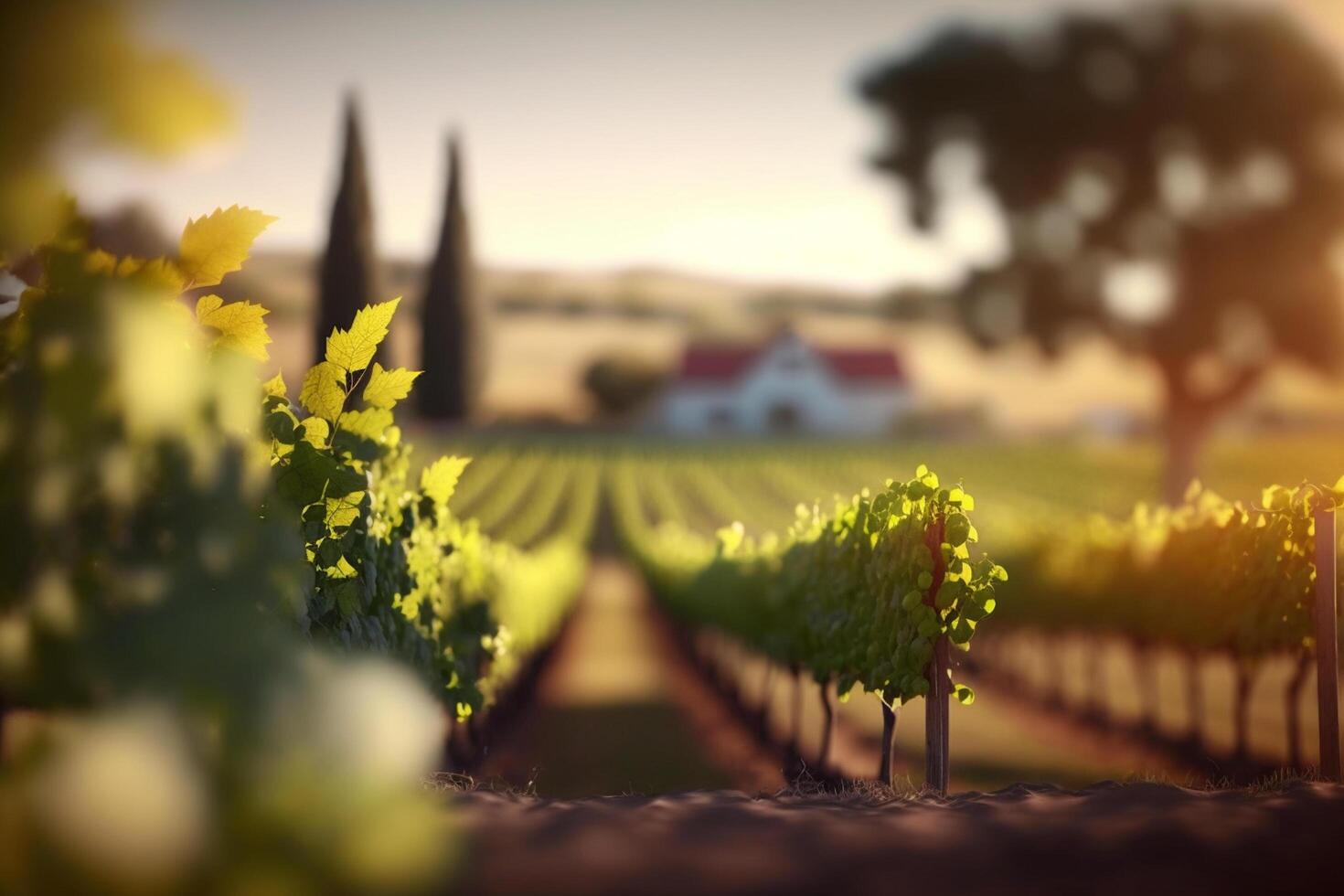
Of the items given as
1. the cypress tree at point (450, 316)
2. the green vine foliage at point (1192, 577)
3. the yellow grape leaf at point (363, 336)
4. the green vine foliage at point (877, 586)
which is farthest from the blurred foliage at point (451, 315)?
the yellow grape leaf at point (363, 336)

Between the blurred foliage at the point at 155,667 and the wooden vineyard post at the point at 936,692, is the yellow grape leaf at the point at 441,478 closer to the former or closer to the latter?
the wooden vineyard post at the point at 936,692

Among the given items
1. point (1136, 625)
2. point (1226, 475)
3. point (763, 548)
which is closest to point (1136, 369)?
point (1226, 475)

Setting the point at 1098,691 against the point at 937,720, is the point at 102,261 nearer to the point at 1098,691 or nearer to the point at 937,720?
the point at 937,720

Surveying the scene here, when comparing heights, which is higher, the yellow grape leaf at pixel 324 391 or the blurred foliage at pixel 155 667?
the yellow grape leaf at pixel 324 391

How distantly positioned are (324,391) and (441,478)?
1413mm

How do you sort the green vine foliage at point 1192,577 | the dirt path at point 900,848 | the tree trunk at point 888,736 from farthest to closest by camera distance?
1. the green vine foliage at point 1192,577
2. the tree trunk at point 888,736
3. the dirt path at point 900,848

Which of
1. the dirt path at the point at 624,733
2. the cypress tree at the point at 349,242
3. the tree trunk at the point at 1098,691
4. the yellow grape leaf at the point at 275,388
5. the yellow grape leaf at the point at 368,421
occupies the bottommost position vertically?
the dirt path at the point at 624,733

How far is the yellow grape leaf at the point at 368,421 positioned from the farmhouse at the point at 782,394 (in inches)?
2779

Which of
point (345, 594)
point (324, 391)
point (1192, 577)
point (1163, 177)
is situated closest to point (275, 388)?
point (324, 391)

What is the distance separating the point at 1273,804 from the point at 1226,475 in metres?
46.5

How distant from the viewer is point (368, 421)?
5.02 m

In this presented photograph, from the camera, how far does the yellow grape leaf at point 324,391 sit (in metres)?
4.61

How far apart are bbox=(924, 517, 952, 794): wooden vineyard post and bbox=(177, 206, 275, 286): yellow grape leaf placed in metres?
3.75

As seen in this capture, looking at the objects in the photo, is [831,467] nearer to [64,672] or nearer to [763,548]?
[763,548]
